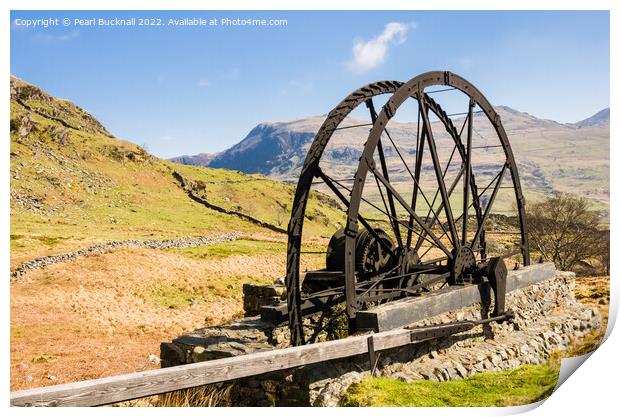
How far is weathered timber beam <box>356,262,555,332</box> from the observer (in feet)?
31.4

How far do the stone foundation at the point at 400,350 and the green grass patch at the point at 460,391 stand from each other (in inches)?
10.4

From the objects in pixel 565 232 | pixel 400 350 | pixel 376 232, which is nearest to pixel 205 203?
pixel 565 232

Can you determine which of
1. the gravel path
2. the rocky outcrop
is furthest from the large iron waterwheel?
the rocky outcrop

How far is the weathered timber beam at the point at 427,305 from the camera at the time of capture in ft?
31.4

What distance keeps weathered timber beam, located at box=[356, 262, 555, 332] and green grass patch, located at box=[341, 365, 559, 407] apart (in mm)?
1087

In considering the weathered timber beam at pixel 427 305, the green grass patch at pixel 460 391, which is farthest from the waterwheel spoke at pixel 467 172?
the green grass patch at pixel 460 391

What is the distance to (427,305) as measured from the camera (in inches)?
430

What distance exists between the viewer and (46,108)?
105 m

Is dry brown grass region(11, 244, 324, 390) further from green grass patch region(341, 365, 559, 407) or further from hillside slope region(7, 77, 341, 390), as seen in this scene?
green grass patch region(341, 365, 559, 407)

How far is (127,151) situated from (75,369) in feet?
233

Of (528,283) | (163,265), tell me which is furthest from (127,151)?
(528,283)
